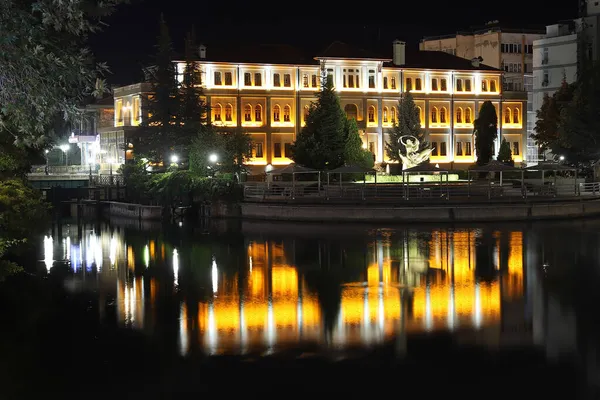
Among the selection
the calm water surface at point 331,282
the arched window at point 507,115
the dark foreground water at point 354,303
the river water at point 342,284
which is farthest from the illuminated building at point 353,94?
the dark foreground water at point 354,303

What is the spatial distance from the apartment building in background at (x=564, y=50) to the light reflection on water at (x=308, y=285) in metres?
45.3

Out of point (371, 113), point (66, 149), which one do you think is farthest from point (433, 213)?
point (66, 149)

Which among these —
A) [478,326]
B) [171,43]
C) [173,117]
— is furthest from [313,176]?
[478,326]

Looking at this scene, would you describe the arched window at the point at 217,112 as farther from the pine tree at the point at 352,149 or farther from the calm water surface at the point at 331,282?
the calm water surface at the point at 331,282

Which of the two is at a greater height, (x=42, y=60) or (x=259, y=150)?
(x=42, y=60)

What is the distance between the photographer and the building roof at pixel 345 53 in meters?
76.1

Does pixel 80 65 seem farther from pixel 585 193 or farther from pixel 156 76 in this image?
pixel 156 76

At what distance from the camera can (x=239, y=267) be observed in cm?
3072

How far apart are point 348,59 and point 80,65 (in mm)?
62813

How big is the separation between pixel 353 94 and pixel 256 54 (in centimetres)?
846

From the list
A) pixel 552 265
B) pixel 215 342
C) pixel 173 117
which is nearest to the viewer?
pixel 215 342

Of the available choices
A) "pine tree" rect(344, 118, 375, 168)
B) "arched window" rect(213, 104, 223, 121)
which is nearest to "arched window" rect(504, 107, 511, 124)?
"arched window" rect(213, 104, 223, 121)

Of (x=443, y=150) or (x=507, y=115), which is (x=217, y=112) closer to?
(x=443, y=150)

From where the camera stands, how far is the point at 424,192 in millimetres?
49062
